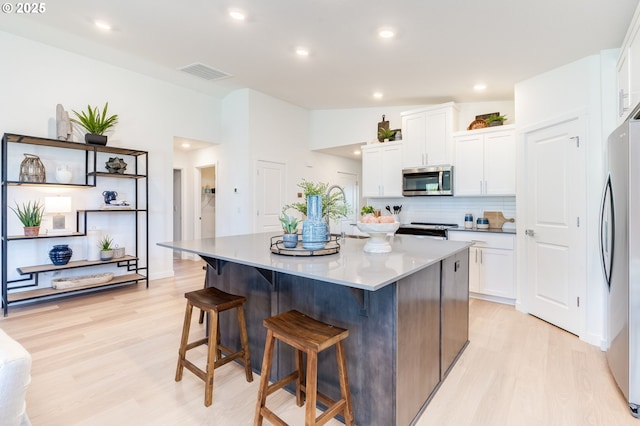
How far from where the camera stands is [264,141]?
17.9 ft

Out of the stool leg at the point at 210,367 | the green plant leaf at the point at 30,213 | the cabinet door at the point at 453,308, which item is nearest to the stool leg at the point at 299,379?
the stool leg at the point at 210,367

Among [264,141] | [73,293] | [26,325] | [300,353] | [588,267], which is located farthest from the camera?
[264,141]

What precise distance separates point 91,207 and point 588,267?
18.1 feet

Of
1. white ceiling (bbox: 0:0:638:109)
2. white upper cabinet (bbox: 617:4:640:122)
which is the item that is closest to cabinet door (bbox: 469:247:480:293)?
white upper cabinet (bbox: 617:4:640:122)

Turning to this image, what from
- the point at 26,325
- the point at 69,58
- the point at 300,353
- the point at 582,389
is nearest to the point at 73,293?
the point at 26,325

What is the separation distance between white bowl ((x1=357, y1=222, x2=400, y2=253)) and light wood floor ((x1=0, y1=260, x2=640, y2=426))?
96cm

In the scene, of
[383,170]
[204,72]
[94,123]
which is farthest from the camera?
[383,170]

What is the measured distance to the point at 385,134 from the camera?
502 cm

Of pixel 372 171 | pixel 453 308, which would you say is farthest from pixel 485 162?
pixel 453 308

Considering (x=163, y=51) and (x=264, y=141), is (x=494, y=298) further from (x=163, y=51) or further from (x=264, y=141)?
(x=163, y=51)

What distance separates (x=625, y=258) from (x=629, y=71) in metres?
1.40

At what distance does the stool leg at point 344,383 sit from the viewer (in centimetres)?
154

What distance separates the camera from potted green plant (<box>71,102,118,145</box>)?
390 centimetres

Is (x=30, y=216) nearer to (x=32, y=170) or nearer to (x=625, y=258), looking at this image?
(x=32, y=170)
